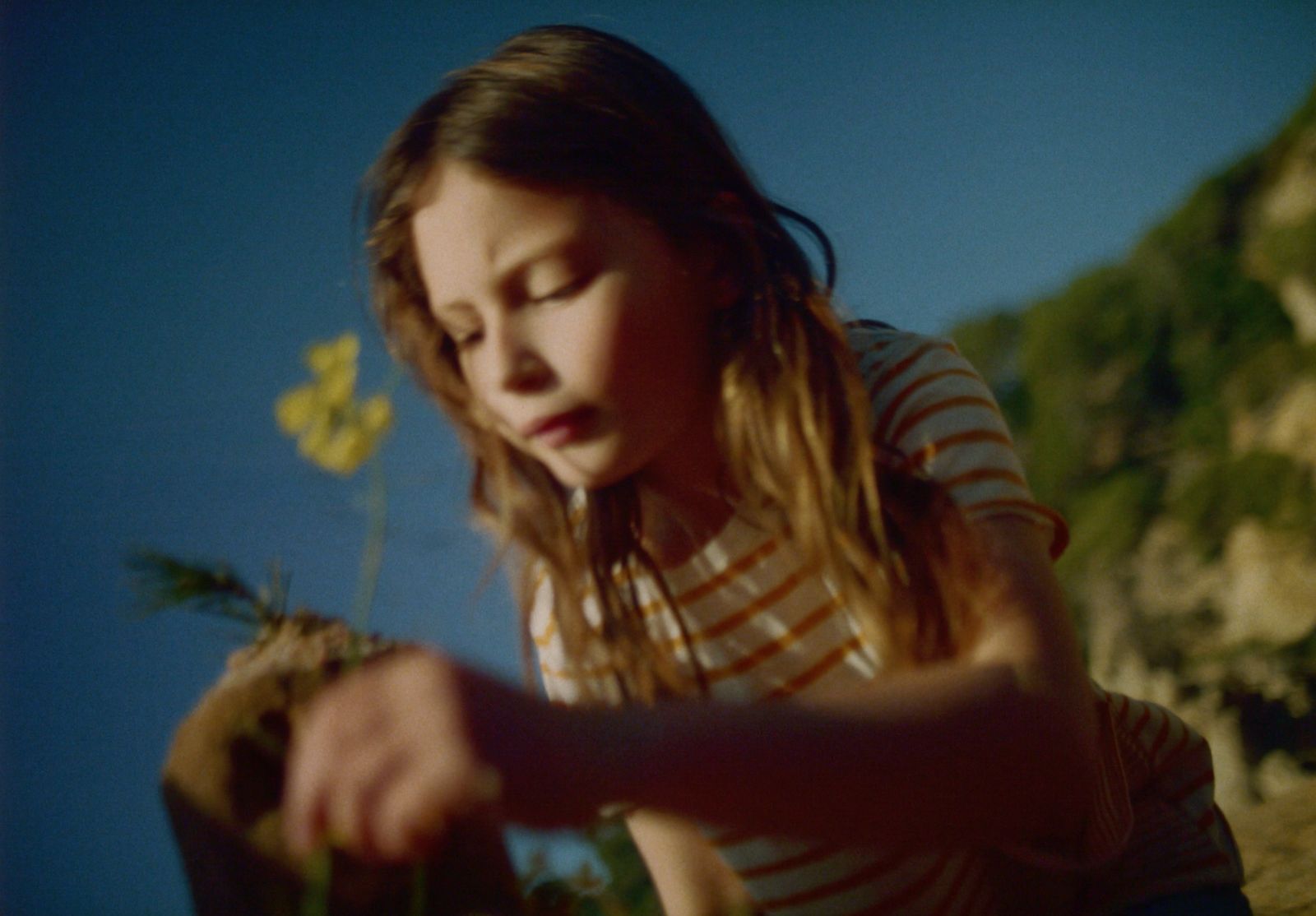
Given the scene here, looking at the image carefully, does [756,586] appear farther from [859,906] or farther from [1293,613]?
[1293,613]

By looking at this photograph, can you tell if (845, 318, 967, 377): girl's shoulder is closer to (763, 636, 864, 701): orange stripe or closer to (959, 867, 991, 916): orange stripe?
(763, 636, 864, 701): orange stripe

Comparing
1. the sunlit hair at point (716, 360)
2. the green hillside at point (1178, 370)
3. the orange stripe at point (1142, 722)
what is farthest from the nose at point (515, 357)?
the green hillside at point (1178, 370)

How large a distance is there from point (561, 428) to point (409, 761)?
0.40 m

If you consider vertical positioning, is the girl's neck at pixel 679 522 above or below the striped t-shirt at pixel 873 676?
above

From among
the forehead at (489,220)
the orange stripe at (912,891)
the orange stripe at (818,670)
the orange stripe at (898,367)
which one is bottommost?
the orange stripe at (912,891)

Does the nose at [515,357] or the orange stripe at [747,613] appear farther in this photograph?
the orange stripe at [747,613]

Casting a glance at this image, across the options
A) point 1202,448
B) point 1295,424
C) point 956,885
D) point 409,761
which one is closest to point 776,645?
point 956,885

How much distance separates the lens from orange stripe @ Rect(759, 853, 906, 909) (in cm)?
81

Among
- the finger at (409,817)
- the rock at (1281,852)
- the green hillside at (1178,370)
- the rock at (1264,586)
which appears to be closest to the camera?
the finger at (409,817)

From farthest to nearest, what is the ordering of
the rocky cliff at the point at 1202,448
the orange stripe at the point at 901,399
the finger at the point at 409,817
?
the rocky cliff at the point at 1202,448 → the orange stripe at the point at 901,399 → the finger at the point at 409,817

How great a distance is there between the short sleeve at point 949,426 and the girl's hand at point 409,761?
1.43ft

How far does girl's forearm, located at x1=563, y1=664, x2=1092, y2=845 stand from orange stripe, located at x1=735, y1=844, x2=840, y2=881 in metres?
0.40

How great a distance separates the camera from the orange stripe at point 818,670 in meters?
0.81

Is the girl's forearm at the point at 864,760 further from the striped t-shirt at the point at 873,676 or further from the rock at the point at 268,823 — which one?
the striped t-shirt at the point at 873,676
